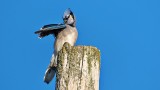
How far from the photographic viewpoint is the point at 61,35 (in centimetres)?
742

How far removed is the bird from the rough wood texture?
1.87 metres

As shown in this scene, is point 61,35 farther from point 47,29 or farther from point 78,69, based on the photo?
point 78,69

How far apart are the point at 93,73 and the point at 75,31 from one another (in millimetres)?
3766

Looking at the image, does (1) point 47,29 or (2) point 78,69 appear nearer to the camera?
(2) point 78,69

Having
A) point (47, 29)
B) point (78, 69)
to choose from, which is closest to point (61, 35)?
point (47, 29)

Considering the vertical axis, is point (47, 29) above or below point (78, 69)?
above

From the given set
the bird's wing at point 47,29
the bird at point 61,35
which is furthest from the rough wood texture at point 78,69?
the bird at point 61,35

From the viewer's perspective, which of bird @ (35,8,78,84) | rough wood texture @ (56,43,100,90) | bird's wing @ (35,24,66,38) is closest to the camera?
rough wood texture @ (56,43,100,90)

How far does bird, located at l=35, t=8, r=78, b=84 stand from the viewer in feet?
21.1

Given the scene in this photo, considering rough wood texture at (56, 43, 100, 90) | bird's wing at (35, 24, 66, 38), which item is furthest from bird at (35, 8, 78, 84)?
rough wood texture at (56, 43, 100, 90)

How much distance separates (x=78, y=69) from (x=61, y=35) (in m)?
3.31

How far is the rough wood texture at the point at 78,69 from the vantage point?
4.10 meters

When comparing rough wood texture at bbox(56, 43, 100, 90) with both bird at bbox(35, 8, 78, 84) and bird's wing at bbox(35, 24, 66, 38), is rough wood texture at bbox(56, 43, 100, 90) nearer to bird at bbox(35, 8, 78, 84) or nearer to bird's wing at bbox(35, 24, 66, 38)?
bird's wing at bbox(35, 24, 66, 38)

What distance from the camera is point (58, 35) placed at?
7305mm
